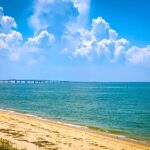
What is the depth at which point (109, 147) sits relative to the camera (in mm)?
19531

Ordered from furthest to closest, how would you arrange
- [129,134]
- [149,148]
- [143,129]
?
[143,129]
[129,134]
[149,148]

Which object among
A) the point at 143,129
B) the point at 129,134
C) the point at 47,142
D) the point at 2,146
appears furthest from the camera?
the point at 143,129

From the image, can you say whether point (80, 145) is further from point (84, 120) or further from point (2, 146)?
point (84, 120)

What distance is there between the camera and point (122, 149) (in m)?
19.3

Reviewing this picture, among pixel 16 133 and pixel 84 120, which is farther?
pixel 84 120

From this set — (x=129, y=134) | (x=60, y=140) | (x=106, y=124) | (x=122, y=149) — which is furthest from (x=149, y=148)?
(x=106, y=124)

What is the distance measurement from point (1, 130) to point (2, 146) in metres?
7.32

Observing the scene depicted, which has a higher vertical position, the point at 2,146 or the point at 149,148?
the point at 2,146

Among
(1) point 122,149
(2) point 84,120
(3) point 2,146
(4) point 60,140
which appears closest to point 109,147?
(1) point 122,149

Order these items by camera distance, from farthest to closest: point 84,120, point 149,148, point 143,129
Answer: point 84,120 → point 143,129 → point 149,148

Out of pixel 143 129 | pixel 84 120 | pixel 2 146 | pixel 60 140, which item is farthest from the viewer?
pixel 84 120

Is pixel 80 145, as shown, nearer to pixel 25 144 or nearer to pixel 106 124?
pixel 25 144

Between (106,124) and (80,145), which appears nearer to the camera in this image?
(80,145)

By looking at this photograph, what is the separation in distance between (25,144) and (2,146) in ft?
9.21
